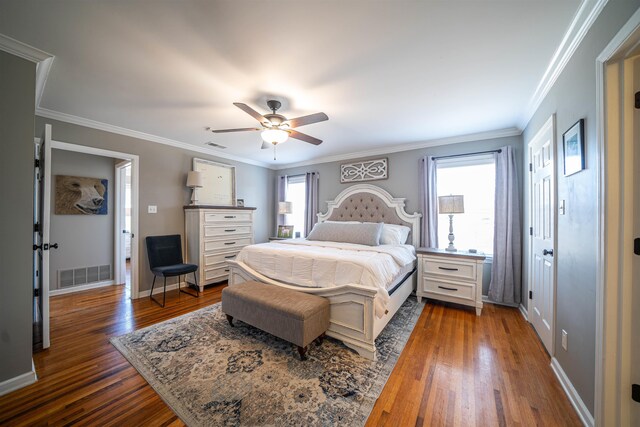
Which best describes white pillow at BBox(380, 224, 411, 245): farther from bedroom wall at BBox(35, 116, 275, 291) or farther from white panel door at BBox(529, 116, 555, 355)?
bedroom wall at BBox(35, 116, 275, 291)

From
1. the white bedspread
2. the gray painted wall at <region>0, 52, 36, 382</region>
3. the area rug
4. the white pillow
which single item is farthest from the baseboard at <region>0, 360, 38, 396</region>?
the white pillow

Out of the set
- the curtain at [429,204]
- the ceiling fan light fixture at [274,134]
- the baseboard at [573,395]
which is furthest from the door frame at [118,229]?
the baseboard at [573,395]

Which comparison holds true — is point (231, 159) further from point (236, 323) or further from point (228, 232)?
point (236, 323)

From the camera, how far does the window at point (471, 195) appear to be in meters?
3.36

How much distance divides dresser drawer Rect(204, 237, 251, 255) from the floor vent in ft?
6.16

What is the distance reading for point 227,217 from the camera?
13.4 ft

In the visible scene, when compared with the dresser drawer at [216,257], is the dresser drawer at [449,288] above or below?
below

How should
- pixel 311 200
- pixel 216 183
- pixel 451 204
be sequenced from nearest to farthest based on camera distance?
pixel 451 204 < pixel 216 183 < pixel 311 200

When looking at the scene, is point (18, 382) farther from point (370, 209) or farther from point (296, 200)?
point (296, 200)

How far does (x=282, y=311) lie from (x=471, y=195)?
10.6 feet

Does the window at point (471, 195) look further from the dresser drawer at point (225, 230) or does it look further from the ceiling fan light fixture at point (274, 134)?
the dresser drawer at point (225, 230)

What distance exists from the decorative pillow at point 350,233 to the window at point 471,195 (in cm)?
124

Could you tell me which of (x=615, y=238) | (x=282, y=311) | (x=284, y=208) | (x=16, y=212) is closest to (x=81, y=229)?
(x=16, y=212)

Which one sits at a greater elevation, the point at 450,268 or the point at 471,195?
the point at 471,195
